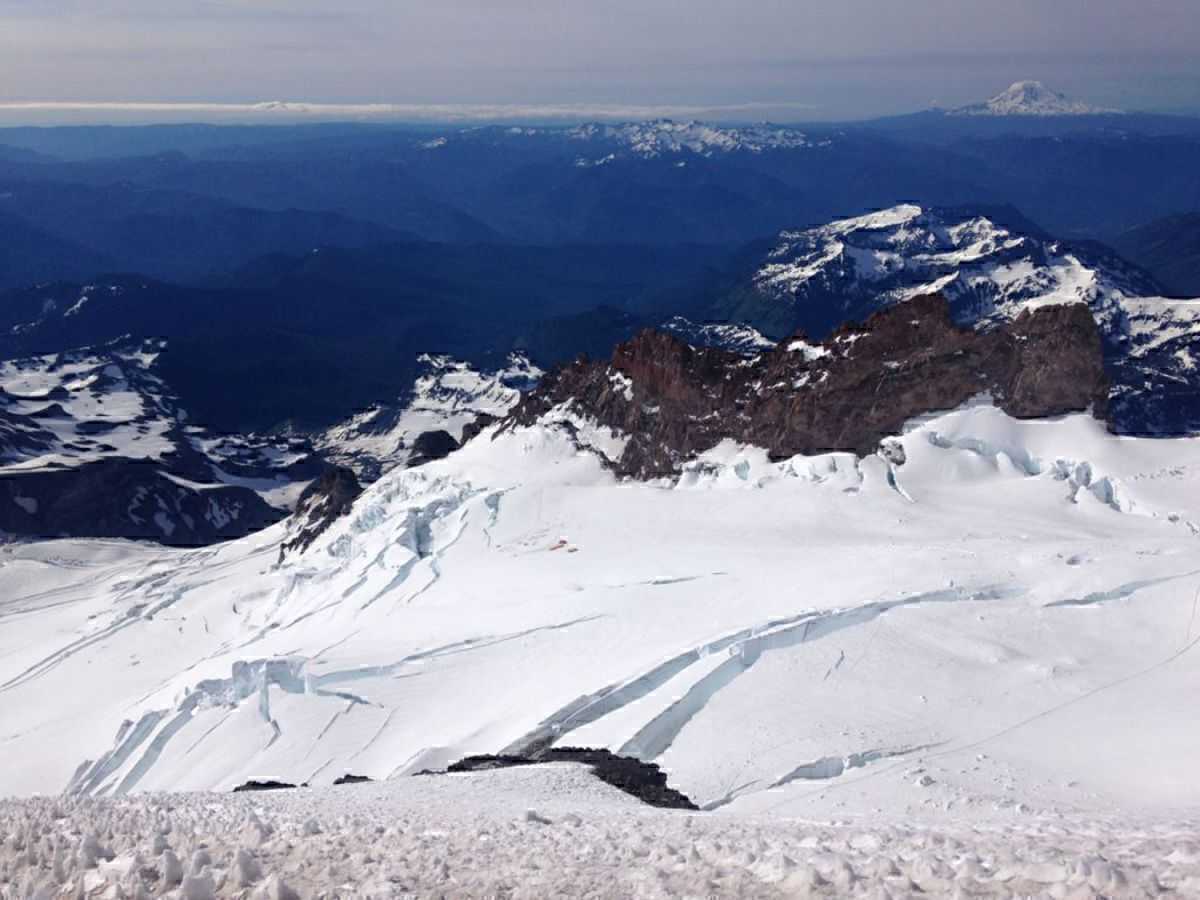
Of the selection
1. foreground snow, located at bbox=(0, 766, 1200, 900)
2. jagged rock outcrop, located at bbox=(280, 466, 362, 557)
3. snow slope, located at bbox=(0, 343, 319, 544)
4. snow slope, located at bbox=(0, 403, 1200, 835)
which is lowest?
snow slope, located at bbox=(0, 343, 319, 544)

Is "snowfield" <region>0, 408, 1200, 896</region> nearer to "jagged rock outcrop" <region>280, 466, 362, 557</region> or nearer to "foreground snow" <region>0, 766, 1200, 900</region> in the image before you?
"foreground snow" <region>0, 766, 1200, 900</region>

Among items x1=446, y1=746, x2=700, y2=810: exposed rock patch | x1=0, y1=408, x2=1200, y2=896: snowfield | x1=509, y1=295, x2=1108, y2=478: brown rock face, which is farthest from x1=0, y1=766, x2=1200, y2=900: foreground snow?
x1=509, y1=295, x2=1108, y2=478: brown rock face

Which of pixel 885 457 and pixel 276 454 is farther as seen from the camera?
pixel 276 454

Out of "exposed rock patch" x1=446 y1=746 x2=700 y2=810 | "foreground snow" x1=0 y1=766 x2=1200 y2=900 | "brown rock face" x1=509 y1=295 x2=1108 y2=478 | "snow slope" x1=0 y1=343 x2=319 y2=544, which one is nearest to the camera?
"foreground snow" x1=0 y1=766 x2=1200 y2=900

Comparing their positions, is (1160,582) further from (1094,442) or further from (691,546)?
(691,546)

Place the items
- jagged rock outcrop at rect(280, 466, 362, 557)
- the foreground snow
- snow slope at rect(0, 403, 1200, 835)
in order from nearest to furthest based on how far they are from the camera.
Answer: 1. the foreground snow
2. snow slope at rect(0, 403, 1200, 835)
3. jagged rock outcrop at rect(280, 466, 362, 557)

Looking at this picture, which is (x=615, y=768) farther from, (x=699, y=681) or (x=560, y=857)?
(x=560, y=857)

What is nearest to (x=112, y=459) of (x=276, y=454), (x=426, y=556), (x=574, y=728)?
(x=276, y=454)

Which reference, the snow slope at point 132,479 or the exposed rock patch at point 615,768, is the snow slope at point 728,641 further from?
the snow slope at point 132,479
